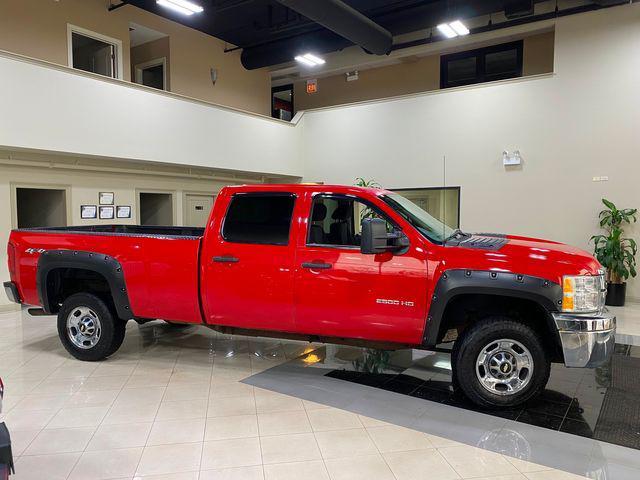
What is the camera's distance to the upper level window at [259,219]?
434cm

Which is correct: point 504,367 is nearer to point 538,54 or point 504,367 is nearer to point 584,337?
point 584,337

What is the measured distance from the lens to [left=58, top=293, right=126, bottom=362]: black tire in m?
4.95

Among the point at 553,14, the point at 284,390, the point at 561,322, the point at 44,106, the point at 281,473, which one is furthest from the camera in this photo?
the point at 553,14

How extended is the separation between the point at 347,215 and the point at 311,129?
858cm

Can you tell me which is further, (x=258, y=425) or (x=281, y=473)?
(x=258, y=425)

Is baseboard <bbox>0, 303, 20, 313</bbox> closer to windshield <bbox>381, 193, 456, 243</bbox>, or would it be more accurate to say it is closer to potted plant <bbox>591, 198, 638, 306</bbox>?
windshield <bbox>381, 193, 456, 243</bbox>

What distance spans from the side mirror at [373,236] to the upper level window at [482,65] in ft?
33.0

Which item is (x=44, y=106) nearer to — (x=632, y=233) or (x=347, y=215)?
(x=347, y=215)

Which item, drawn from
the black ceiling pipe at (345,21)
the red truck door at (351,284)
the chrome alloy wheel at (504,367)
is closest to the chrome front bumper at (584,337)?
the chrome alloy wheel at (504,367)

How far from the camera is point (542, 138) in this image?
9398 millimetres

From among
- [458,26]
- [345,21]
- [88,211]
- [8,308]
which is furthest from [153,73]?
[458,26]

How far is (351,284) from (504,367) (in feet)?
4.56

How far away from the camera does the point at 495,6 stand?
980cm

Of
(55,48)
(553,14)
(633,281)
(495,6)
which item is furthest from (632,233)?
(55,48)
